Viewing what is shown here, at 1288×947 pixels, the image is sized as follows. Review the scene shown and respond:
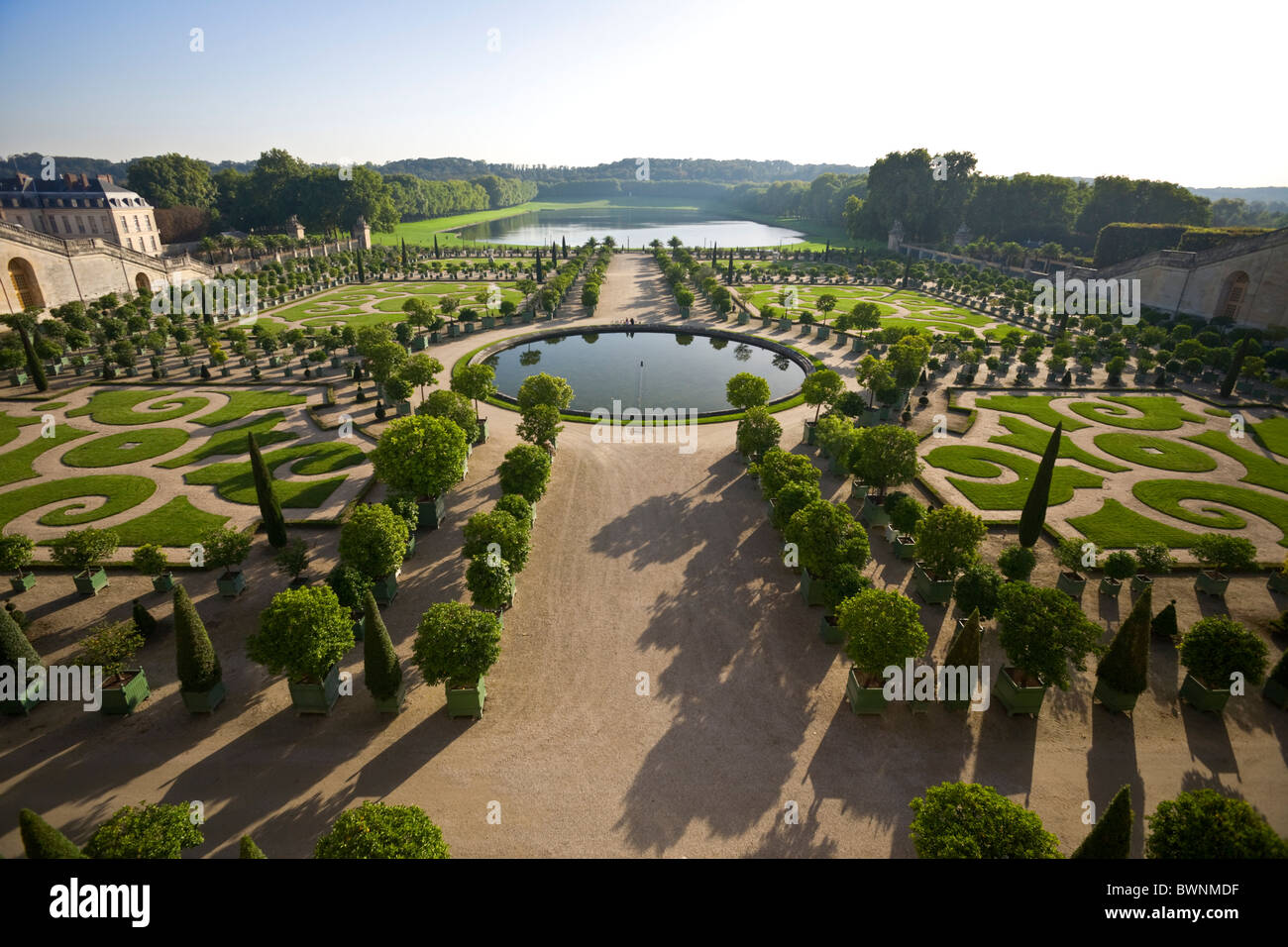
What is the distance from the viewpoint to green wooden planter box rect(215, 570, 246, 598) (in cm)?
2773

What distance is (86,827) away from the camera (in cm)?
1800

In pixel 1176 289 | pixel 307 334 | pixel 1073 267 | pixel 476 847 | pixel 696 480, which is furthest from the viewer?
pixel 1073 267

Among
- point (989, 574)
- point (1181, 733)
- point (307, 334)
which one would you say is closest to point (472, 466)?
point (989, 574)

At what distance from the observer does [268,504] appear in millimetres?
29891

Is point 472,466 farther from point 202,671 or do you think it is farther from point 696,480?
point 202,671

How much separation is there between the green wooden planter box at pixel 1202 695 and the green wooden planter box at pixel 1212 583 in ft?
26.6

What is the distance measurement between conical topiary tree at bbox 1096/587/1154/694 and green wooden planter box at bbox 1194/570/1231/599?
11.2 metres

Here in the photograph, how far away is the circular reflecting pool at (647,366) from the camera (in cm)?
5556

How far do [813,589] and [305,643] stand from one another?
68.5 ft

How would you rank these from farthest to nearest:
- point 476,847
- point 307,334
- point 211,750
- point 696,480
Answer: point 307,334
point 696,480
point 211,750
point 476,847

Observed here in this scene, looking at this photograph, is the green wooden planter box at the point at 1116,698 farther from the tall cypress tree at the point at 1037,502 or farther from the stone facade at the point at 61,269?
the stone facade at the point at 61,269

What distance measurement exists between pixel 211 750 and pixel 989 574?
99.2 feet

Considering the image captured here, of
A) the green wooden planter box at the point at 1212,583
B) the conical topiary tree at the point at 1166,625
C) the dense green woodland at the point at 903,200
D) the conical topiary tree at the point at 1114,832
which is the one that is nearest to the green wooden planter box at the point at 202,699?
the conical topiary tree at the point at 1114,832

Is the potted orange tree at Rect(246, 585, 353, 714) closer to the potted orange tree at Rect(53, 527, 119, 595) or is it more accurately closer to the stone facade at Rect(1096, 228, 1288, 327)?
the potted orange tree at Rect(53, 527, 119, 595)
